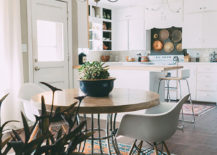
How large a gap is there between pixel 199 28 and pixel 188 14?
470mm

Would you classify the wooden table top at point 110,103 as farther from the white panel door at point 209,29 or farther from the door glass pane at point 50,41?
the white panel door at point 209,29

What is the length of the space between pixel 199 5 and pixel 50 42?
160 inches

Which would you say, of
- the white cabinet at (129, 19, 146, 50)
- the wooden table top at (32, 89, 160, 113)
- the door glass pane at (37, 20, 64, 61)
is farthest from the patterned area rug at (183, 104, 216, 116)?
the wooden table top at (32, 89, 160, 113)

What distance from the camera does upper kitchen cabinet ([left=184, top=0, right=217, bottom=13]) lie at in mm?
6339

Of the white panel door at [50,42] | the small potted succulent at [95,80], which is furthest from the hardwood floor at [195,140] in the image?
the white panel door at [50,42]

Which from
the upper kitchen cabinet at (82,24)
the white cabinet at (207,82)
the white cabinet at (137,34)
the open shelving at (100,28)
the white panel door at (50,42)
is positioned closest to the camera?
the white panel door at (50,42)

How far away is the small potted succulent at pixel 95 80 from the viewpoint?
7.15 ft

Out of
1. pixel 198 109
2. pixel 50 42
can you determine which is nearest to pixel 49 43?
pixel 50 42

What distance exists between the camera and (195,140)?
3.45 meters

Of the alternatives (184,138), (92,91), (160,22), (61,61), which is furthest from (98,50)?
(92,91)

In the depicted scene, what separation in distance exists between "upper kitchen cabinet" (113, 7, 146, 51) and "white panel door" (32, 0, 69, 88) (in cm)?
344

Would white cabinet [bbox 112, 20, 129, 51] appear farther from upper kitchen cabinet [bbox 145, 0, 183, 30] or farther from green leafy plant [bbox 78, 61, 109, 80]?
green leafy plant [bbox 78, 61, 109, 80]

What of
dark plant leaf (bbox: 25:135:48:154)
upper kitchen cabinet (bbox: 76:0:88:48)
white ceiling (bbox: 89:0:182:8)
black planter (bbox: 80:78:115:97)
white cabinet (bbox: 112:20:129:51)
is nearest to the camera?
dark plant leaf (bbox: 25:135:48:154)

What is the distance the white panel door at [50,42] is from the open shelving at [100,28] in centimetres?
275
